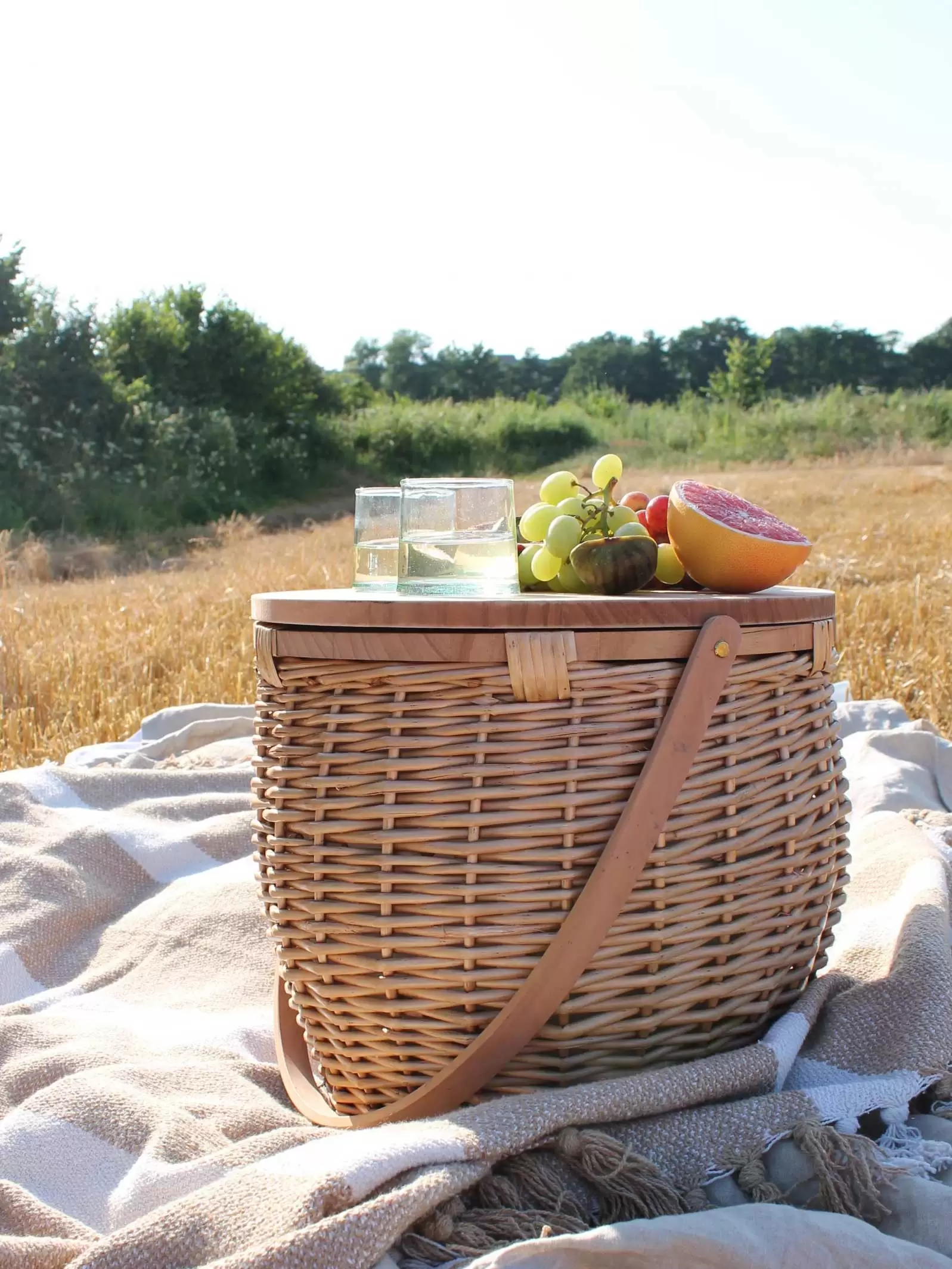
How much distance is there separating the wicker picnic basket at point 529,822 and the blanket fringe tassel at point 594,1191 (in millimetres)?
105

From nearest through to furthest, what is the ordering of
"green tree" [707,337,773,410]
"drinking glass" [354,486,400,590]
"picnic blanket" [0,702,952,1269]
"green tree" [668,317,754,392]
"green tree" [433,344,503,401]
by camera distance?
"picnic blanket" [0,702,952,1269] < "drinking glass" [354,486,400,590] < "green tree" [707,337,773,410] < "green tree" [433,344,503,401] < "green tree" [668,317,754,392]

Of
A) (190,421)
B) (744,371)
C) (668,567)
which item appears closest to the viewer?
(668,567)

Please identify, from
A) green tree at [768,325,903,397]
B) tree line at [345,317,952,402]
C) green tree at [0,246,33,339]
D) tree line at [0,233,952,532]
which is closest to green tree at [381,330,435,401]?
tree line at [345,317,952,402]

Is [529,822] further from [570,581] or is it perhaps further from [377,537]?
[377,537]

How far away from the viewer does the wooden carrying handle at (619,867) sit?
1.16 metres

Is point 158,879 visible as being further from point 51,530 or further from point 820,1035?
point 51,530

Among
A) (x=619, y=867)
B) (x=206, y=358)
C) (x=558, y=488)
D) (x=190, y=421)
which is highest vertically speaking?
(x=206, y=358)

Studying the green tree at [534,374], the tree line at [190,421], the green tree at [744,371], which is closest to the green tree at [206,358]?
the tree line at [190,421]

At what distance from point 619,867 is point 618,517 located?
488 mm

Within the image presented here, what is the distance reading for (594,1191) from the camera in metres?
1.19

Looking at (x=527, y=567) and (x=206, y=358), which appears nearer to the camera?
(x=527, y=567)

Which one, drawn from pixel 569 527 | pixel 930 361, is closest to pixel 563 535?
pixel 569 527

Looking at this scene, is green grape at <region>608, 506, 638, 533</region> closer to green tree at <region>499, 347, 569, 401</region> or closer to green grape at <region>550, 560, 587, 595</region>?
green grape at <region>550, 560, 587, 595</region>

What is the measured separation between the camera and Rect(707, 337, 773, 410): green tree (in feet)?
111
